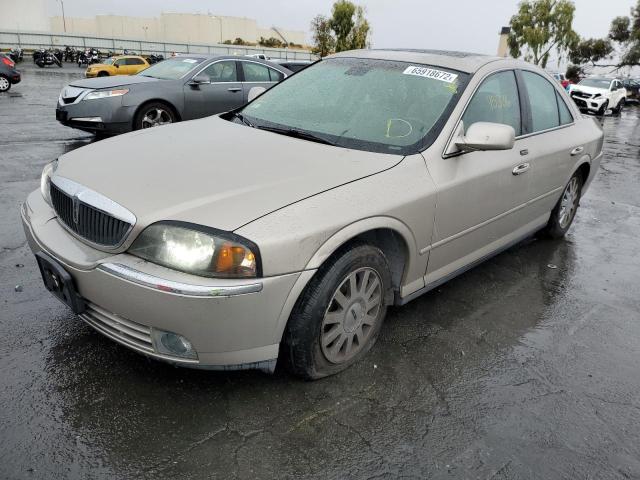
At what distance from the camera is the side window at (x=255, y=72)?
31.3 feet

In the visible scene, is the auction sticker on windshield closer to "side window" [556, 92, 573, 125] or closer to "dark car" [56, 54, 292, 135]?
"side window" [556, 92, 573, 125]

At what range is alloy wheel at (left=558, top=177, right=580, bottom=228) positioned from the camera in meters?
4.86

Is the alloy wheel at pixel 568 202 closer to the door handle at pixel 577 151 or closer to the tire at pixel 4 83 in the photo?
the door handle at pixel 577 151

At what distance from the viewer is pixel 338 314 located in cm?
265

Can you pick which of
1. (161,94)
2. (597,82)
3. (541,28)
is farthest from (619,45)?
(161,94)

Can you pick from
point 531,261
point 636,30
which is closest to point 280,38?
point 636,30

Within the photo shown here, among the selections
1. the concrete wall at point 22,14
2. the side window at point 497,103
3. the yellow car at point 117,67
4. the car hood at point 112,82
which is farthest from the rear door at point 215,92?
the concrete wall at point 22,14

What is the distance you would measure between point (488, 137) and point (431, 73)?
28.7 inches

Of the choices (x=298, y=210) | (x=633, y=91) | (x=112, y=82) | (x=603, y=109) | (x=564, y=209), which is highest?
(x=298, y=210)

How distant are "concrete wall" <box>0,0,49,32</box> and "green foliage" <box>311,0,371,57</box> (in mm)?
47660

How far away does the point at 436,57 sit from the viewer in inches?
141

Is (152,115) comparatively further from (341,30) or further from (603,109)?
(341,30)

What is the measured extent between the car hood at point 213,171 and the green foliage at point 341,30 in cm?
4332

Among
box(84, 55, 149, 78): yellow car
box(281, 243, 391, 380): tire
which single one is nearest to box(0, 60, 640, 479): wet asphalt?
box(281, 243, 391, 380): tire
